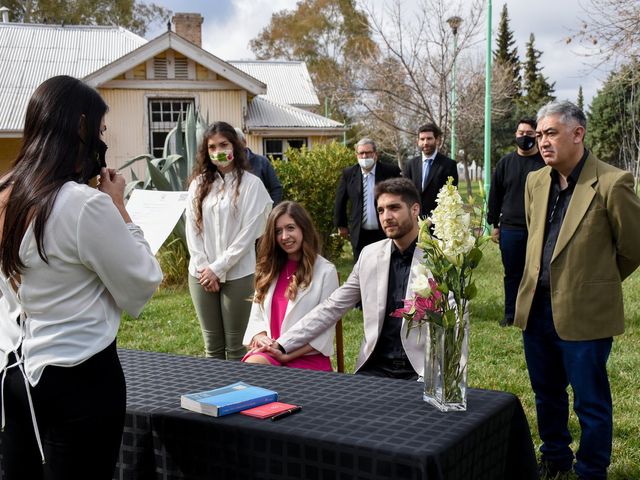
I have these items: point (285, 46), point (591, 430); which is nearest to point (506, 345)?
point (591, 430)

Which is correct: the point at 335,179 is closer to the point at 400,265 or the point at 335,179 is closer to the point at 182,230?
the point at 182,230

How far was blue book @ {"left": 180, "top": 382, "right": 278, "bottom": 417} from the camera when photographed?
2.42 metres

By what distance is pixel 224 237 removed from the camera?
4.81m

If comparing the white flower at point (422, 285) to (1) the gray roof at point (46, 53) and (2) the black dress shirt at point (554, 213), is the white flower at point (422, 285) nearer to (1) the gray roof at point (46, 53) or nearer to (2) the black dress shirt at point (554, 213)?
(2) the black dress shirt at point (554, 213)

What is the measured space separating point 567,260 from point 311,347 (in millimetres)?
1367

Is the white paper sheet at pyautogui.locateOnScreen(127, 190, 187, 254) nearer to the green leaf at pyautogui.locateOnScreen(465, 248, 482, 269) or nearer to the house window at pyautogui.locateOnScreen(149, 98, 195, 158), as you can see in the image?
the green leaf at pyautogui.locateOnScreen(465, 248, 482, 269)

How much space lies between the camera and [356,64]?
3081cm

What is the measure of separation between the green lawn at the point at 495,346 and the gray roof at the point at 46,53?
37.5ft

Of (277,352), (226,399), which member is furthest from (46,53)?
(226,399)

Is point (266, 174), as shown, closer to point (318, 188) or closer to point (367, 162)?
point (367, 162)

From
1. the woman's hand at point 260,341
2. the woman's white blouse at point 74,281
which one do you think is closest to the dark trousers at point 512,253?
the woman's hand at point 260,341

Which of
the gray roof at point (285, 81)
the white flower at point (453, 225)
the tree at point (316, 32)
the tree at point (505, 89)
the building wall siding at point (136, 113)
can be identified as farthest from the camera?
the tree at point (316, 32)

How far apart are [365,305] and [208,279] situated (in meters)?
1.35

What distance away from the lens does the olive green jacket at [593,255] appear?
11.1 feet
